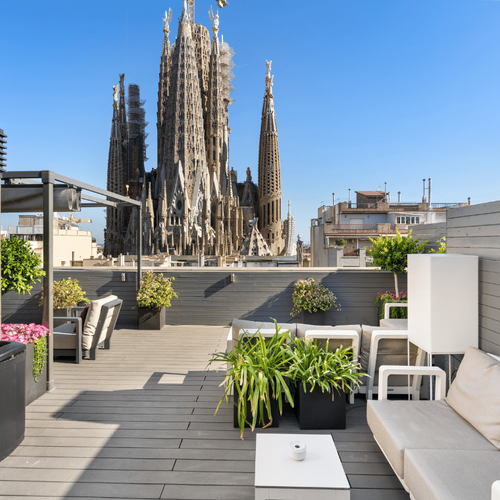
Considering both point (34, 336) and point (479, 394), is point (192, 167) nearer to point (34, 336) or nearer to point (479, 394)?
point (34, 336)

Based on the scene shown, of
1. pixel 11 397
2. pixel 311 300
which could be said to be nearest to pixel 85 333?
pixel 11 397

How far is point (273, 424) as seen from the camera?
2.98 m

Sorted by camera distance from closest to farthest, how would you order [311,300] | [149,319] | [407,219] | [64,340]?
[64,340]
[311,300]
[149,319]
[407,219]

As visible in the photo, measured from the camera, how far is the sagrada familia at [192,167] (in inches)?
1804

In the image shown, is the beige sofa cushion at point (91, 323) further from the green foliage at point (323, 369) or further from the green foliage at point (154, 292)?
the green foliage at point (323, 369)

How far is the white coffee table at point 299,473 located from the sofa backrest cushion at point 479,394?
92cm

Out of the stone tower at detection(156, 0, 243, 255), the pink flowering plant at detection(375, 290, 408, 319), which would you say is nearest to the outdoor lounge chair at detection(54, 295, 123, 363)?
the pink flowering plant at detection(375, 290, 408, 319)

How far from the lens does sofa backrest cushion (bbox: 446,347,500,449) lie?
84.9 inches

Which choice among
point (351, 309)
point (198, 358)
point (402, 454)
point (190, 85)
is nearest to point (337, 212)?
point (190, 85)

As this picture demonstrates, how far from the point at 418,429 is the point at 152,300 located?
5.25 metres

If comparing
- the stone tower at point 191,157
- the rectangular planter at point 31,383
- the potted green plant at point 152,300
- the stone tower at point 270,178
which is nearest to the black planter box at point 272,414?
the rectangular planter at point 31,383

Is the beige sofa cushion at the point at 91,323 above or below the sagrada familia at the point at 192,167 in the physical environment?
below

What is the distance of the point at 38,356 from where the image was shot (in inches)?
144

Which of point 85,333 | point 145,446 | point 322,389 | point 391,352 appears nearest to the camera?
point 145,446
